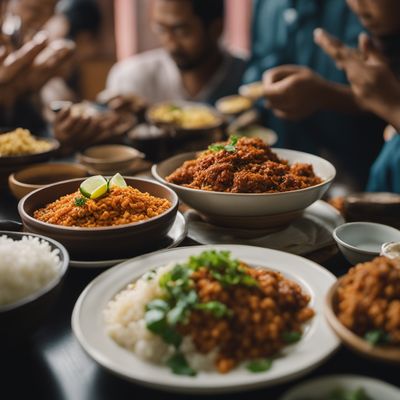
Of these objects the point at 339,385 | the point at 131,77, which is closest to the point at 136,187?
the point at 339,385

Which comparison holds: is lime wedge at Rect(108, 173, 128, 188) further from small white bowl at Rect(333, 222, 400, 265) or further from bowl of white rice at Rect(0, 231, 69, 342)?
small white bowl at Rect(333, 222, 400, 265)

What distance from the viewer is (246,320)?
3.91 feet

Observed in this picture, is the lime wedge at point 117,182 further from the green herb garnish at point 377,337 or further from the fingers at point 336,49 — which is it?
the fingers at point 336,49

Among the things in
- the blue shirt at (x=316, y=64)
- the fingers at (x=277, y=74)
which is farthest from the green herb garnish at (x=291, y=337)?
the blue shirt at (x=316, y=64)

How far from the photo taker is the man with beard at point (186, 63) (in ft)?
15.4

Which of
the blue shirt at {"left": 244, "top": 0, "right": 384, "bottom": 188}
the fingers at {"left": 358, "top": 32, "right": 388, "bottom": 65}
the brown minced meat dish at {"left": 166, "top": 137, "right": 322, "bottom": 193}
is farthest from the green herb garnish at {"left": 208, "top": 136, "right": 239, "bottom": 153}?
the blue shirt at {"left": 244, "top": 0, "right": 384, "bottom": 188}

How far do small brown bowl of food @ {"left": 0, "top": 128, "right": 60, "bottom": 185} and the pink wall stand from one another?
5849mm

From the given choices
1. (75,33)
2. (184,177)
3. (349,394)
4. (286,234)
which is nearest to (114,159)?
(184,177)

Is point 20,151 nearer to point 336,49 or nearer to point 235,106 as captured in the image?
point 336,49

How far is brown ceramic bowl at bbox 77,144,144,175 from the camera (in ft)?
8.52

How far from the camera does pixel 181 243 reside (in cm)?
189

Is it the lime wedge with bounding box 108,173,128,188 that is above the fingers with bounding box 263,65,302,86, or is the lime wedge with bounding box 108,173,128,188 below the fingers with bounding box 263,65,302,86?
below

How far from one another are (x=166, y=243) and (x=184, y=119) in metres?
1.88

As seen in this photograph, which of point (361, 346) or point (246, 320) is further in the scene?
point (246, 320)
